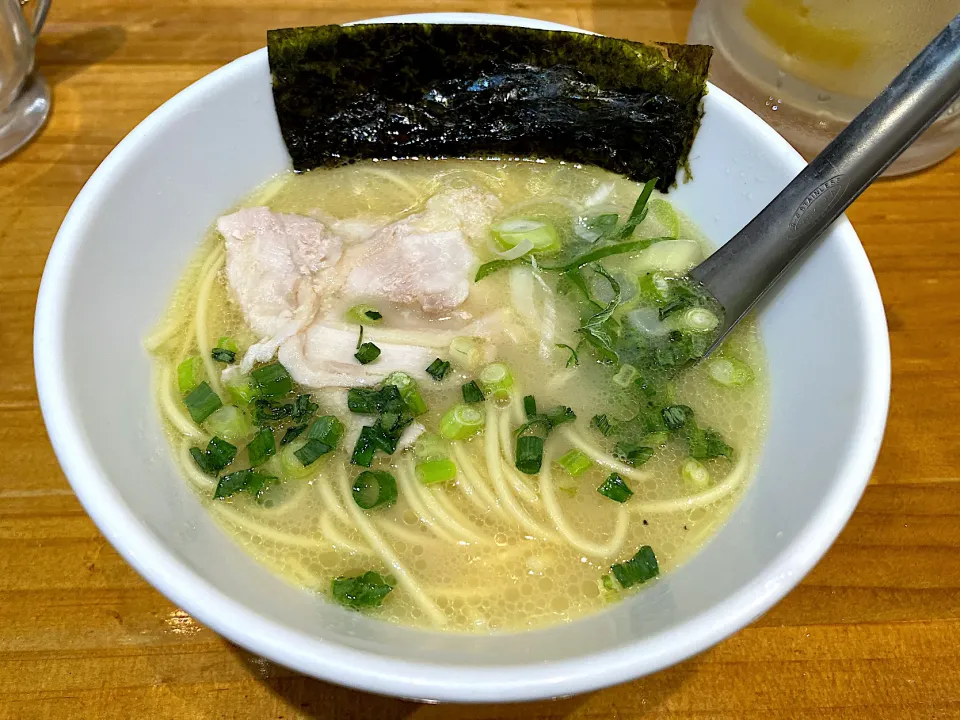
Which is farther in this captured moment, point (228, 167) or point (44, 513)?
point (228, 167)

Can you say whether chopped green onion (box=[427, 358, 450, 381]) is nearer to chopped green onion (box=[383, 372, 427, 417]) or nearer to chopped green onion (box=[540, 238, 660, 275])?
chopped green onion (box=[383, 372, 427, 417])

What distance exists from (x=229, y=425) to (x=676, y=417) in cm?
102

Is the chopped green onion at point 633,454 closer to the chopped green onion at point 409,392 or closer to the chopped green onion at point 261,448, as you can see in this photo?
the chopped green onion at point 409,392

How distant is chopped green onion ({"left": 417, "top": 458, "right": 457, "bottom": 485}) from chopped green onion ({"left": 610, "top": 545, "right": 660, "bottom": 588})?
40cm

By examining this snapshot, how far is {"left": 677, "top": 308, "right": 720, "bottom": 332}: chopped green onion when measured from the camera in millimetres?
1598

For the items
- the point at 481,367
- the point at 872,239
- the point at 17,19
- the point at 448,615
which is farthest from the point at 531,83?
the point at 17,19

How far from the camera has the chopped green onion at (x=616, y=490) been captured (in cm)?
146

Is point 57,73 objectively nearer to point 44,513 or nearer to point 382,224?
point 382,224

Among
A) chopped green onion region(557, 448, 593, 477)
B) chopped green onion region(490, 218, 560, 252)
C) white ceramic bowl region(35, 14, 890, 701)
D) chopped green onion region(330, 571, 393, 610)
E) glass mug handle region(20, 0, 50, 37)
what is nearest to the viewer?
white ceramic bowl region(35, 14, 890, 701)

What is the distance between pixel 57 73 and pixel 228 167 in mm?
1159

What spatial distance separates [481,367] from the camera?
66.0 inches

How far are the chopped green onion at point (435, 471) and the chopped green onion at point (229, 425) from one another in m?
0.40

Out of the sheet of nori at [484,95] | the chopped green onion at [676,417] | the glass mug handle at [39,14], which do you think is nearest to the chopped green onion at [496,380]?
the chopped green onion at [676,417]

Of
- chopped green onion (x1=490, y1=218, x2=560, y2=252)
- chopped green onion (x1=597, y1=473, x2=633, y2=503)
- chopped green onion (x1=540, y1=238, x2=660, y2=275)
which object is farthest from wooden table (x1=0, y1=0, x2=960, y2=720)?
chopped green onion (x1=490, y1=218, x2=560, y2=252)
